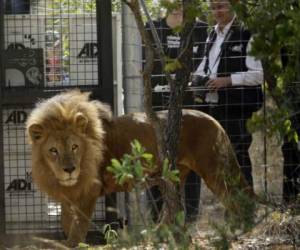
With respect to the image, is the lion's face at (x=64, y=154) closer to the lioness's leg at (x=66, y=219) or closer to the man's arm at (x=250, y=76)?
the lioness's leg at (x=66, y=219)

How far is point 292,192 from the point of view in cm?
786

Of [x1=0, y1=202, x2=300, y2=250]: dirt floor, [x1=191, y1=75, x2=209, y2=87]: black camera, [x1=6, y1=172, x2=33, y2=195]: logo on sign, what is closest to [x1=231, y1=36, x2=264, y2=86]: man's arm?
A: [x1=191, y1=75, x2=209, y2=87]: black camera

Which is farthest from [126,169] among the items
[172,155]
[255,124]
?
[172,155]

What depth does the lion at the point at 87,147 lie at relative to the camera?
25.0 feet

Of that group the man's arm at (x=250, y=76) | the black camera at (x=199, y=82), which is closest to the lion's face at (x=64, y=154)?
the black camera at (x=199, y=82)

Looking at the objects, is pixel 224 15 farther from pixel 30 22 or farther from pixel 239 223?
pixel 239 223

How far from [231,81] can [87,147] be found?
1.73m

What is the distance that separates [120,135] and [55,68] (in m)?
1.02

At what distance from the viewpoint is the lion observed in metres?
7.61

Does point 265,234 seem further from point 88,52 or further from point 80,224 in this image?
point 88,52


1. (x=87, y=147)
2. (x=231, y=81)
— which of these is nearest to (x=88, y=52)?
(x=87, y=147)

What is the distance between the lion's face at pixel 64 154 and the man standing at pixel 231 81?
1.63 m

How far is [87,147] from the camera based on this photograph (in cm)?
765

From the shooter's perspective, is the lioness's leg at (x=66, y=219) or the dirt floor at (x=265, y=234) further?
the lioness's leg at (x=66, y=219)
